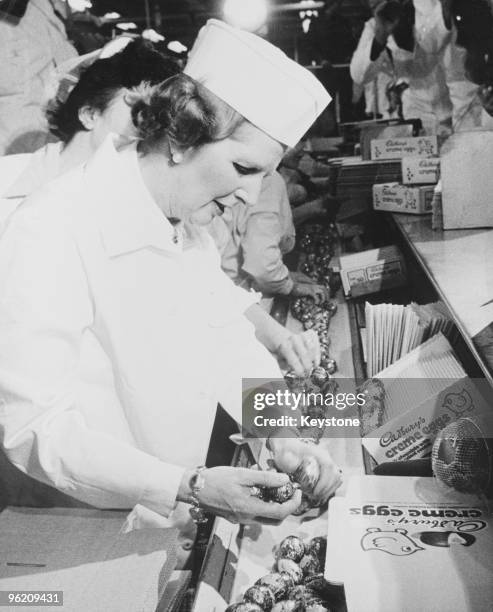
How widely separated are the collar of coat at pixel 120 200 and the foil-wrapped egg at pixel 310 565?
887 millimetres

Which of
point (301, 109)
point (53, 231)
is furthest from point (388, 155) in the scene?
point (53, 231)

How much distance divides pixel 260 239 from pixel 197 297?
152cm

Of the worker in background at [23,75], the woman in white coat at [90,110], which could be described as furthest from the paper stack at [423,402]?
the worker in background at [23,75]

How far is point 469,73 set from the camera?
275 centimetres

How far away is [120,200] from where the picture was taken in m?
1.35

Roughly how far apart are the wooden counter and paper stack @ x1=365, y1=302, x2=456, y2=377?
12 cm

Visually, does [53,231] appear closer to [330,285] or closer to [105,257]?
[105,257]

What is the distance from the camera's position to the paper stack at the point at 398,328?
5.70ft

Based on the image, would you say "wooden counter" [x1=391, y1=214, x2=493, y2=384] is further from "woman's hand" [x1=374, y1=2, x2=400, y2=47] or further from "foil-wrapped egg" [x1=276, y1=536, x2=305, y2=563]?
"woman's hand" [x1=374, y1=2, x2=400, y2=47]

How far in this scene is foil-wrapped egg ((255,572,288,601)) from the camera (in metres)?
1.13

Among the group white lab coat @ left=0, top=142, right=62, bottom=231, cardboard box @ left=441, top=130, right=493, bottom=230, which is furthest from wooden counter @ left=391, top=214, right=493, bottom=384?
white lab coat @ left=0, top=142, right=62, bottom=231

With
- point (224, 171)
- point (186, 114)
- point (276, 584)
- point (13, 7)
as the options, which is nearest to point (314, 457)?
point (276, 584)

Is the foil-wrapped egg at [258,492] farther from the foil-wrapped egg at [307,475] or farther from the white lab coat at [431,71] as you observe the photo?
the white lab coat at [431,71]

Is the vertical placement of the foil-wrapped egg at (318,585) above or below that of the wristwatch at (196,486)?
below
